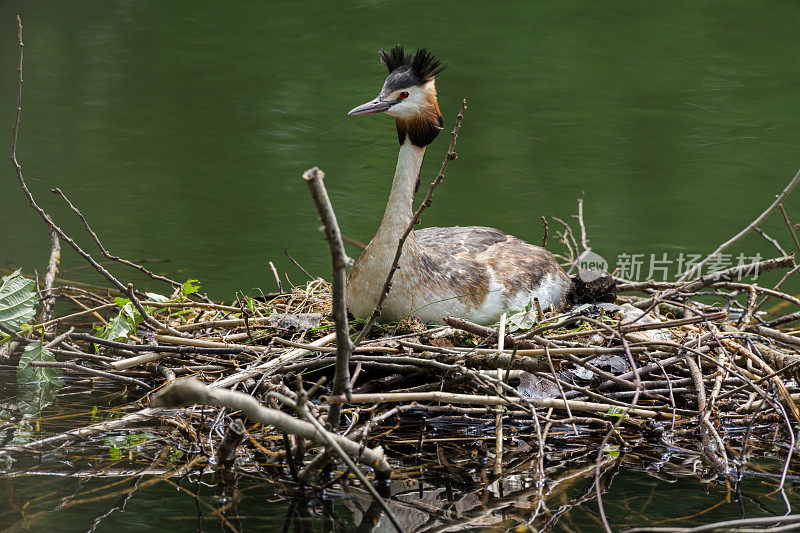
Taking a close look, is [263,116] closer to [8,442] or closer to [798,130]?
[798,130]

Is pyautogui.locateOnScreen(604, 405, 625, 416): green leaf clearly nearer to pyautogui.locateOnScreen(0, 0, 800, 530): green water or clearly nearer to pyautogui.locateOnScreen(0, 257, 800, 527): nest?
pyautogui.locateOnScreen(0, 257, 800, 527): nest

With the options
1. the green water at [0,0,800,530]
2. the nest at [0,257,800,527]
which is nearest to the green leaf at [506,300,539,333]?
the nest at [0,257,800,527]

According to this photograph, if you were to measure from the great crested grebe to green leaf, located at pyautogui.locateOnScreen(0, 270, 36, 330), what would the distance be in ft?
5.05

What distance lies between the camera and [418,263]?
4520 mm

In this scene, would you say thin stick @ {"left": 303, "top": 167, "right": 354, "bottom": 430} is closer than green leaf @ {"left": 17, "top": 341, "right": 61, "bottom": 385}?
Yes

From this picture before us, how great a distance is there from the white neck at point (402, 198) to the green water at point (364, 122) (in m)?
2.45

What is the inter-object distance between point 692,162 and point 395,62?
17.2ft

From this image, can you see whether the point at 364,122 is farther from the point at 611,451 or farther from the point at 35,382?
the point at 611,451

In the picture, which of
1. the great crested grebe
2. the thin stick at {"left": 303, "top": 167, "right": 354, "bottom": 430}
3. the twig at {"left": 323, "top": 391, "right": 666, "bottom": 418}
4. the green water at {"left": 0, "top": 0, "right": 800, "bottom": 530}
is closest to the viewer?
the thin stick at {"left": 303, "top": 167, "right": 354, "bottom": 430}

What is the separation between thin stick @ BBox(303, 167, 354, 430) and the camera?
7.58ft

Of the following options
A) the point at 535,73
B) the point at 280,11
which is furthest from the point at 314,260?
the point at 280,11

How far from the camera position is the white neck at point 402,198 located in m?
4.53

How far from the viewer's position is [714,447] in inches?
149

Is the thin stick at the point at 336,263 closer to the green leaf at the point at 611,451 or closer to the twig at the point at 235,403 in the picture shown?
the twig at the point at 235,403
